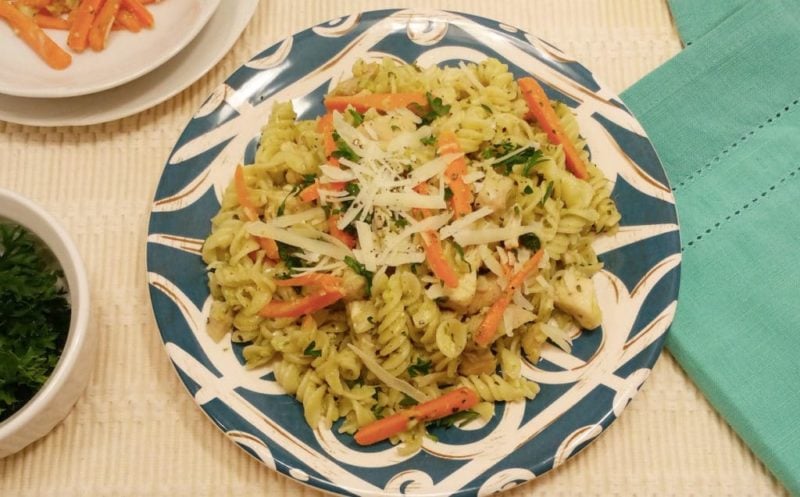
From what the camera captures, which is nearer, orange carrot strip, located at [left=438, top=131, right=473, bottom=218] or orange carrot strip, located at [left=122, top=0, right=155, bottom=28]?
orange carrot strip, located at [left=438, top=131, right=473, bottom=218]

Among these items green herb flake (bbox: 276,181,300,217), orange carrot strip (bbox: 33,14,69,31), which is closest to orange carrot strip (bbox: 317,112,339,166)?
green herb flake (bbox: 276,181,300,217)

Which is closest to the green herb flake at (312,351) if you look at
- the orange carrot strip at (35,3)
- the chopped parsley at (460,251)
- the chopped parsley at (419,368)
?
the chopped parsley at (419,368)

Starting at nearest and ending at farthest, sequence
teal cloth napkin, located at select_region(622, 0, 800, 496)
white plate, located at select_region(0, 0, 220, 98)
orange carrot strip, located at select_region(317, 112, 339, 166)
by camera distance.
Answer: orange carrot strip, located at select_region(317, 112, 339, 166)
teal cloth napkin, located at select_region(622, 0, 800, 496)
white plate, located at select_region(0, 0, 220, 98)

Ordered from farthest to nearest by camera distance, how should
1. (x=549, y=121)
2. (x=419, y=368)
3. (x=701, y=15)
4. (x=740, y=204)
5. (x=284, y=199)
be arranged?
(x=701, y=15), (x=740, y=204), (x=549, y=121), (x=284, y=199), (x=419, y=368)

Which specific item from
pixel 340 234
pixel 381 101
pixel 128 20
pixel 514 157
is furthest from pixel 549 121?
pixel 128 20

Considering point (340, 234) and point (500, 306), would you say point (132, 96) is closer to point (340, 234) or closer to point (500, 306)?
point (340, 234)

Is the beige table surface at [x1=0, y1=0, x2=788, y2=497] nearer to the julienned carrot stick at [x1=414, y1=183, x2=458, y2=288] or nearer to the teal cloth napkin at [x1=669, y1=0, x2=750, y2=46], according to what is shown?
the teal cloth napkin at [x1=669, y1=0, x2=750, y2=46]
